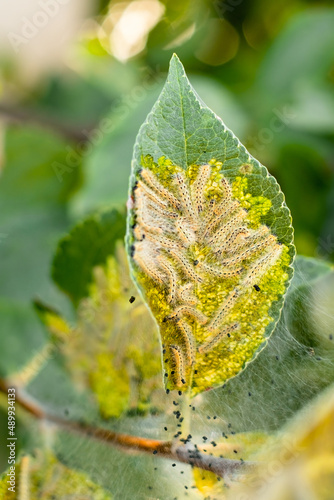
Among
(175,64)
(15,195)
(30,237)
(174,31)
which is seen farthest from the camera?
(174,31)

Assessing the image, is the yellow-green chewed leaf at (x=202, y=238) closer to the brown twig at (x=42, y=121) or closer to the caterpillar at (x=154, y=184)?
the caterpillar at (x=154, y=184)

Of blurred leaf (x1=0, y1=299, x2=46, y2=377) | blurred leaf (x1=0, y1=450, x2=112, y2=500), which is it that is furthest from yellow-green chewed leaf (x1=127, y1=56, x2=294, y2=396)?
blurred leaf (x1=0, y1=299, x2=46, y2=377)

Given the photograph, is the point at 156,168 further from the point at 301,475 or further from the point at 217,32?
the point at 217,32

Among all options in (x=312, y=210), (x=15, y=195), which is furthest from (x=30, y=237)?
(x=312, y=210)

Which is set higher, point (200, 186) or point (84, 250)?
point (200, 186)

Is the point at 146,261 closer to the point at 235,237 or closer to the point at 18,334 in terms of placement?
the point at 235,237

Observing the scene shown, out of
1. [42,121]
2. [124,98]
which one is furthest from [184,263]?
[42,121]
